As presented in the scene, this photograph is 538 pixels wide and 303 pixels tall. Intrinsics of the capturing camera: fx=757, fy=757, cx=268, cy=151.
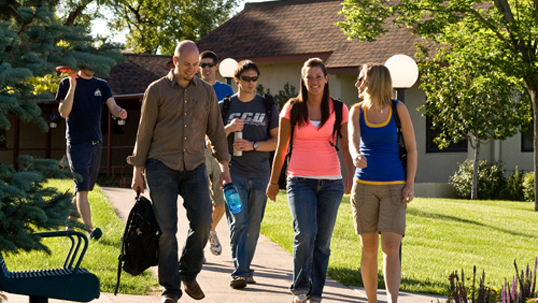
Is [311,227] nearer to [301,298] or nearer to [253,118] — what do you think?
[301,298]

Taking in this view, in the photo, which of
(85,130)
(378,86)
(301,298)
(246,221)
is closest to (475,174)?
(85,130)

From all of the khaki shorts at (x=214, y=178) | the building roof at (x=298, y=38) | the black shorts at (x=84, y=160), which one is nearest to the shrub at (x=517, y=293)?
the khaki shorts at (x=214, y=178)

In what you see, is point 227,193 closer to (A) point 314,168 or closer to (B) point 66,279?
(A) point 314,168

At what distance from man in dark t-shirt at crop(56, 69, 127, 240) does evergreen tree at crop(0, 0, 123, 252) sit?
4086mm

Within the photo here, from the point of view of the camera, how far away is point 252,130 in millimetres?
7500

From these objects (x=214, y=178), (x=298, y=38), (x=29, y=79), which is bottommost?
(x=214, y=178)

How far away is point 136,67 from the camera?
101ft

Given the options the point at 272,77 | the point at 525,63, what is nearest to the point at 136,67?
the point at 272,77

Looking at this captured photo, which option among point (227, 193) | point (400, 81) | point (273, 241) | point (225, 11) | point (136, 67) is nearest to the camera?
point (227, 193)

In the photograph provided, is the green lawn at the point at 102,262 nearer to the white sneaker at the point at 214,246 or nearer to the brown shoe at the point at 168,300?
the brown shoe at the point at 168,300

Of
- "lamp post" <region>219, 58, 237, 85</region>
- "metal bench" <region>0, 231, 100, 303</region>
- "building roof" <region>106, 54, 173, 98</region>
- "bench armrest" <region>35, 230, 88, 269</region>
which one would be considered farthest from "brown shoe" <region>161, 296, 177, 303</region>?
"building roof" <region>106, 54, 173, 98</region>

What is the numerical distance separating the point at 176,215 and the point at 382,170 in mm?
1734

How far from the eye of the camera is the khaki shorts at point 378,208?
6039 mm

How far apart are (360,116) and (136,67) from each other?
25392 mm
